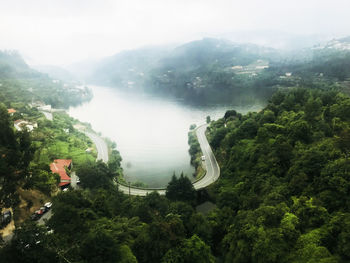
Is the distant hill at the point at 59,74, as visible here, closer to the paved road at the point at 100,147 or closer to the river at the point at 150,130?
the river at the point at 150,130

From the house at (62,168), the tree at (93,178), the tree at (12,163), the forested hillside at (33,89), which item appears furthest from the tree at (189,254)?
the forested hillside at (33,89)

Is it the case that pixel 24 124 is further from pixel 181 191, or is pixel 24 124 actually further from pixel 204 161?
pixel 181 191

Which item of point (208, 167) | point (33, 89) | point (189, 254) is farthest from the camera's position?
point (33, 89)

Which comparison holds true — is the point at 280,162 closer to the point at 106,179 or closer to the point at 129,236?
the point at 129,236

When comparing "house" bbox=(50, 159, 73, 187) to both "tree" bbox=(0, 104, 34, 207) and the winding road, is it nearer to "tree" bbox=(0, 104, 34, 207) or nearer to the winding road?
the winding road

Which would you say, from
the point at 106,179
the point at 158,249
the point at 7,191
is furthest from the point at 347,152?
the point at 7,191

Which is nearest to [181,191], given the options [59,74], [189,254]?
[189,254]
